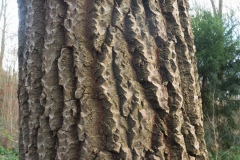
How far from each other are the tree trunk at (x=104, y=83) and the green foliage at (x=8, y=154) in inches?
275

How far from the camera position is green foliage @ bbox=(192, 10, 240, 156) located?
6.43 meters

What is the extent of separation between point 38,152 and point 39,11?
1.62ft

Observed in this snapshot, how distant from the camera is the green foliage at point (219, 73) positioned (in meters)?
6.43

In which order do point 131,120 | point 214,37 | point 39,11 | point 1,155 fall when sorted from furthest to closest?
point 1,155 < point 214,37 < point 39,11 < point 131,120

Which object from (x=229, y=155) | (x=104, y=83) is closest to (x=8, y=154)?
(x=229, y=155)

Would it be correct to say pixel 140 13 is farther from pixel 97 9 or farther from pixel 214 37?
pixel 214 37

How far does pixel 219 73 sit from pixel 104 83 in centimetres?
603

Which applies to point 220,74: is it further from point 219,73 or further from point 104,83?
point 104,83

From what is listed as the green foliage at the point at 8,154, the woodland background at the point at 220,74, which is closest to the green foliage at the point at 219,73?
the woodland background at the point at 220,74

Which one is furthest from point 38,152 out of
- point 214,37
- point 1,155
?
point 1,155

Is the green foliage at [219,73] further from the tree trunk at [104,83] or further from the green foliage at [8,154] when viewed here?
the tree trunk at [104,83]

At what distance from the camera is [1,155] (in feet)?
26.5

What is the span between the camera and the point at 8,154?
26.9 ft

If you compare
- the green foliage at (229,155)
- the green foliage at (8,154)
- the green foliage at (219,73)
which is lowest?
the green foliage at (229,155)
